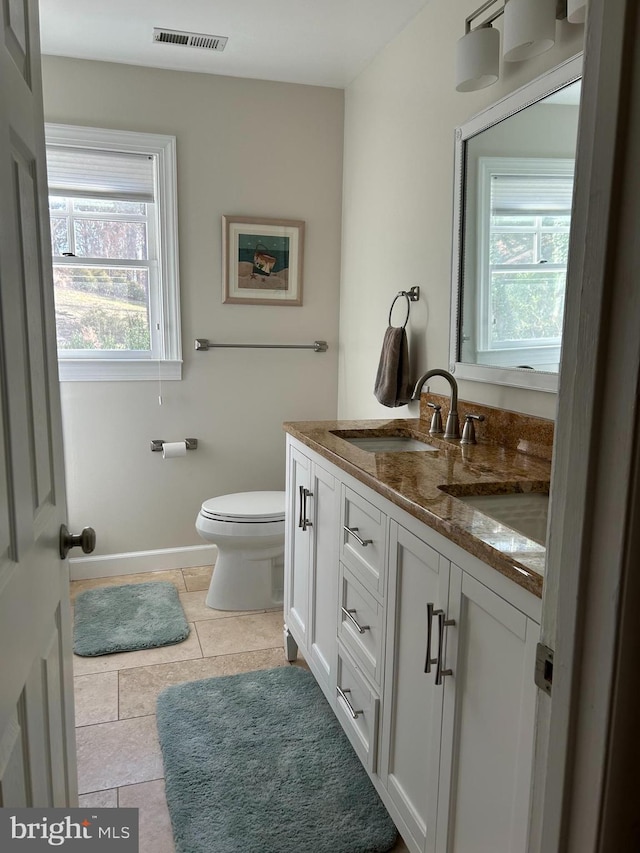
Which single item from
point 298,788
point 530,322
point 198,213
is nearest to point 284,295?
point 198,213

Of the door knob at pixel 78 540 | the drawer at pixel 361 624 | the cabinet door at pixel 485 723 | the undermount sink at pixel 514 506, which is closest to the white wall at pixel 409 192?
the undermount sink at pixel 514 506

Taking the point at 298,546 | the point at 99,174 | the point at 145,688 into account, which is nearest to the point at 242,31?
the point at 99,174

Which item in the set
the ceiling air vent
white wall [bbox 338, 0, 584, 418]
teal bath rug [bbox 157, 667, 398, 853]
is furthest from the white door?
the ceiling air vent

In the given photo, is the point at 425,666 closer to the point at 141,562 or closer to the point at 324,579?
the point at 324,579

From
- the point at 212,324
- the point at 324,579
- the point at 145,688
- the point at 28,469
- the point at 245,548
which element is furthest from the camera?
the point at 212,324

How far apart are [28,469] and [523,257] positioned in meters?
1.51

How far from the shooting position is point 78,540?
1114 millimetres

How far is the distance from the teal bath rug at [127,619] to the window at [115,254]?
1034mm

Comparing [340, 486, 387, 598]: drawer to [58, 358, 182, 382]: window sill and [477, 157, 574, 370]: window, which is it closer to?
[477, 157, 574, 370]: window

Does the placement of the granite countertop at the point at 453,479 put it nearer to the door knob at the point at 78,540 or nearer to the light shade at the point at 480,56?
the door knob at the point at 78,540

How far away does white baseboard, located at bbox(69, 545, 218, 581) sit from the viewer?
3195 mm

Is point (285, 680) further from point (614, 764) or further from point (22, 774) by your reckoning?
point (614, 764)

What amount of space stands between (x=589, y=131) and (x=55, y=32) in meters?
2.78

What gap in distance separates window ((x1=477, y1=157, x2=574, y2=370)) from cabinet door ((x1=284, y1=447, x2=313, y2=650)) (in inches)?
28.4
